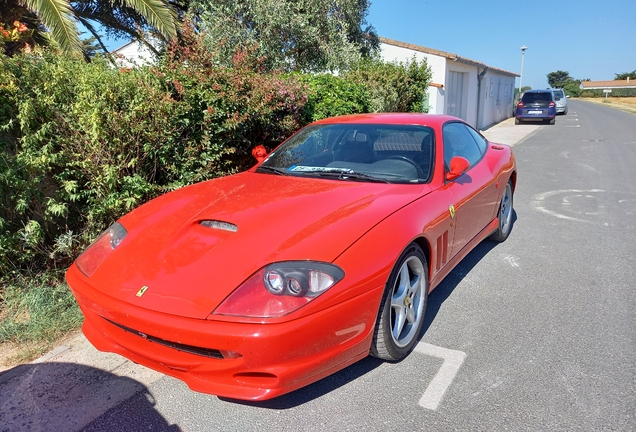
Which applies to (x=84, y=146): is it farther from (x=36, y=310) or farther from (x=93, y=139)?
(x=36, y=310)

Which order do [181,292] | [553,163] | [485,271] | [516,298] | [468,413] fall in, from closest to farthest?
[181,292] < [468,413] < [516,298] < [485,271] < [553,163]

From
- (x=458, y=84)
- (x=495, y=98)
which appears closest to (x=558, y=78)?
(x=495, y=98)

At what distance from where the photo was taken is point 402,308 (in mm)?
2789

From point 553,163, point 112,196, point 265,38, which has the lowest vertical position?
point 553,163

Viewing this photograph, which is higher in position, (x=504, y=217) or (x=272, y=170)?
(x=272, y=170)

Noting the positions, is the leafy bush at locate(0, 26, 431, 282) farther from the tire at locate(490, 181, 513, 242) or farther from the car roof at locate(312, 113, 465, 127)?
the tire at locate(490, 181, 513, 242)

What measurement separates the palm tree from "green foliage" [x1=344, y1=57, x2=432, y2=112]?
13.8 feet

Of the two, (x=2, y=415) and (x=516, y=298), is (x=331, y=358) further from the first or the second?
(x=516, y=298)

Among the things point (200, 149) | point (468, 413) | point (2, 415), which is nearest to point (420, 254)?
point (468, 413)

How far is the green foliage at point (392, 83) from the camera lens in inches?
413

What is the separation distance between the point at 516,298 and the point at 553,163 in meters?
8.22

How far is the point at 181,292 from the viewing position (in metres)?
2.16

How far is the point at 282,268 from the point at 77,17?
9.82 metres

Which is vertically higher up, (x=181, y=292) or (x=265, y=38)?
(x=265, y=38)
